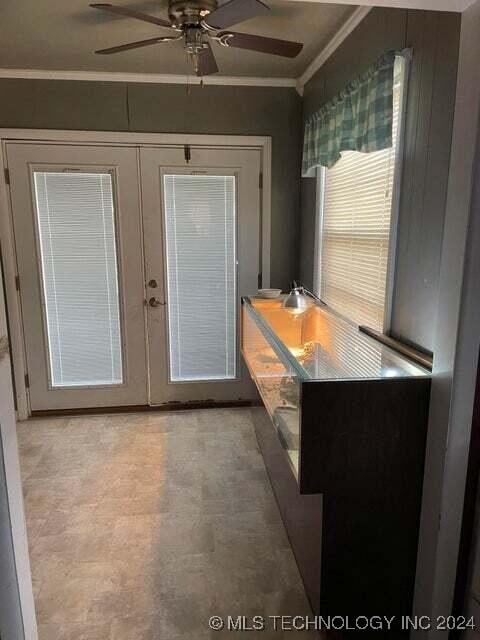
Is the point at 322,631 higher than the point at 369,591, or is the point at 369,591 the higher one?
the point at 369,591

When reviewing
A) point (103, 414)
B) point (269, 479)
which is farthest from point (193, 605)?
point (103, 414)

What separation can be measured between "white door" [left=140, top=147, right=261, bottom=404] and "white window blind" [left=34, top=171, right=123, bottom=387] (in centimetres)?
30

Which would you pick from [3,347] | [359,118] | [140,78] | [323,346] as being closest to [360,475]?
[323,346]

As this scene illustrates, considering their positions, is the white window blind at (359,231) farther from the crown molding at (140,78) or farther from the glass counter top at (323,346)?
the crown molding at (140,78)

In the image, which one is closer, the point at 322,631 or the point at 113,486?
the point at 322,631

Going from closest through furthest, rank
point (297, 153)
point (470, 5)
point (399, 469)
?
point (470, 5) < point (399, 469) < point (297, 153)

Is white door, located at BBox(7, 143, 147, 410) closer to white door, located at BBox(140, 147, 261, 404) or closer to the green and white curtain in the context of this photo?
white door, located at BBox(140, 147, 261, 404)

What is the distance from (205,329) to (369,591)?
238 cm

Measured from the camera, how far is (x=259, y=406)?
2.83 metres

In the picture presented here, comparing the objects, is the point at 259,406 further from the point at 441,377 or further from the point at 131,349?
the point at 441,377

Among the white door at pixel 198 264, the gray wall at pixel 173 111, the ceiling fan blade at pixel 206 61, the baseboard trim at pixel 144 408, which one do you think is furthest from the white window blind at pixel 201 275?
the ceiling fan blade at pixel 206 61

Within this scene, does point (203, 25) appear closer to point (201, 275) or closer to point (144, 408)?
point (201, 275)

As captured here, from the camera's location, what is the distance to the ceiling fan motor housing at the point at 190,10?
1859mm

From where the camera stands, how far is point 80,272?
342 cm
